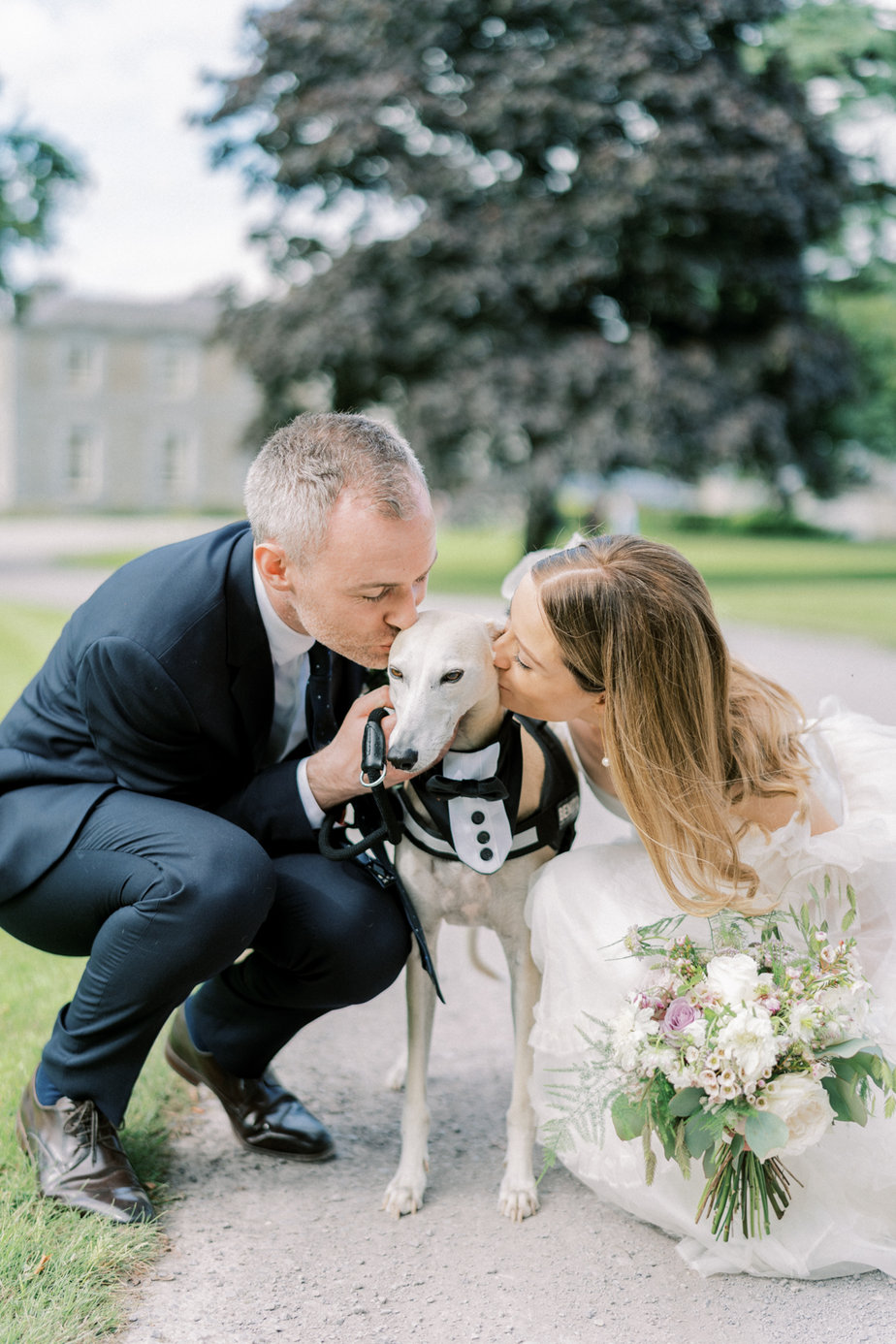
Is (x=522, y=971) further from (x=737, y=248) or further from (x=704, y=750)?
(x=737, y=248)

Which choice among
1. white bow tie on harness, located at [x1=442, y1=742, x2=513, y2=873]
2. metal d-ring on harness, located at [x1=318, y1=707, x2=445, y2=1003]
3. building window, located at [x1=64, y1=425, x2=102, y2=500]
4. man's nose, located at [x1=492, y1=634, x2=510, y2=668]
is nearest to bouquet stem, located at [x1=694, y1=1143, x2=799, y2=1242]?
metal d-ring on harness, located at [x1=318, y1=707, x2=445, y2=1003]

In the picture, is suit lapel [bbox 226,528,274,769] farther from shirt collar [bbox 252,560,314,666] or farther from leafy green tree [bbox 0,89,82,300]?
leafy green tree [bbox 0,89,82,300]

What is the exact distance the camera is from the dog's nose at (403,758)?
2480mm

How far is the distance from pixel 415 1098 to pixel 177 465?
46.5 metres

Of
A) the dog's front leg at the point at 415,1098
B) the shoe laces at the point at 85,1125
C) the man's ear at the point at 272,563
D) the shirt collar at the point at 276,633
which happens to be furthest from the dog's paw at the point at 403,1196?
the man's ear at the point at 272,563

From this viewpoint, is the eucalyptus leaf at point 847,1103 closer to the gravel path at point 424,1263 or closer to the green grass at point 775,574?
the gravel path at point 424,1263

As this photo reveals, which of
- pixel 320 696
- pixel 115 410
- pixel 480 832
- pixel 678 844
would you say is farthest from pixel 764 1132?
pixel 115 410

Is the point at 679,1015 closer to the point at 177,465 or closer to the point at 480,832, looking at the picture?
the point at 480,832

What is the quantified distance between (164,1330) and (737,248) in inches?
779

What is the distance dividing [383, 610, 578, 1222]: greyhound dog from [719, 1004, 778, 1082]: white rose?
65 centimetres

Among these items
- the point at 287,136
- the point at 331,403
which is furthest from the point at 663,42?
the point at 331,403

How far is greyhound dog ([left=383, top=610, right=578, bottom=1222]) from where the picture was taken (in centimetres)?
261

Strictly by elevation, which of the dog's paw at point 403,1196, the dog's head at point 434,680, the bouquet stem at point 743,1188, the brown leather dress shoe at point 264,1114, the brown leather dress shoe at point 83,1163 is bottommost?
the brown leather dress shoe at point 264,1114

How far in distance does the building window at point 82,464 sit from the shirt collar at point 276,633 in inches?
1806
